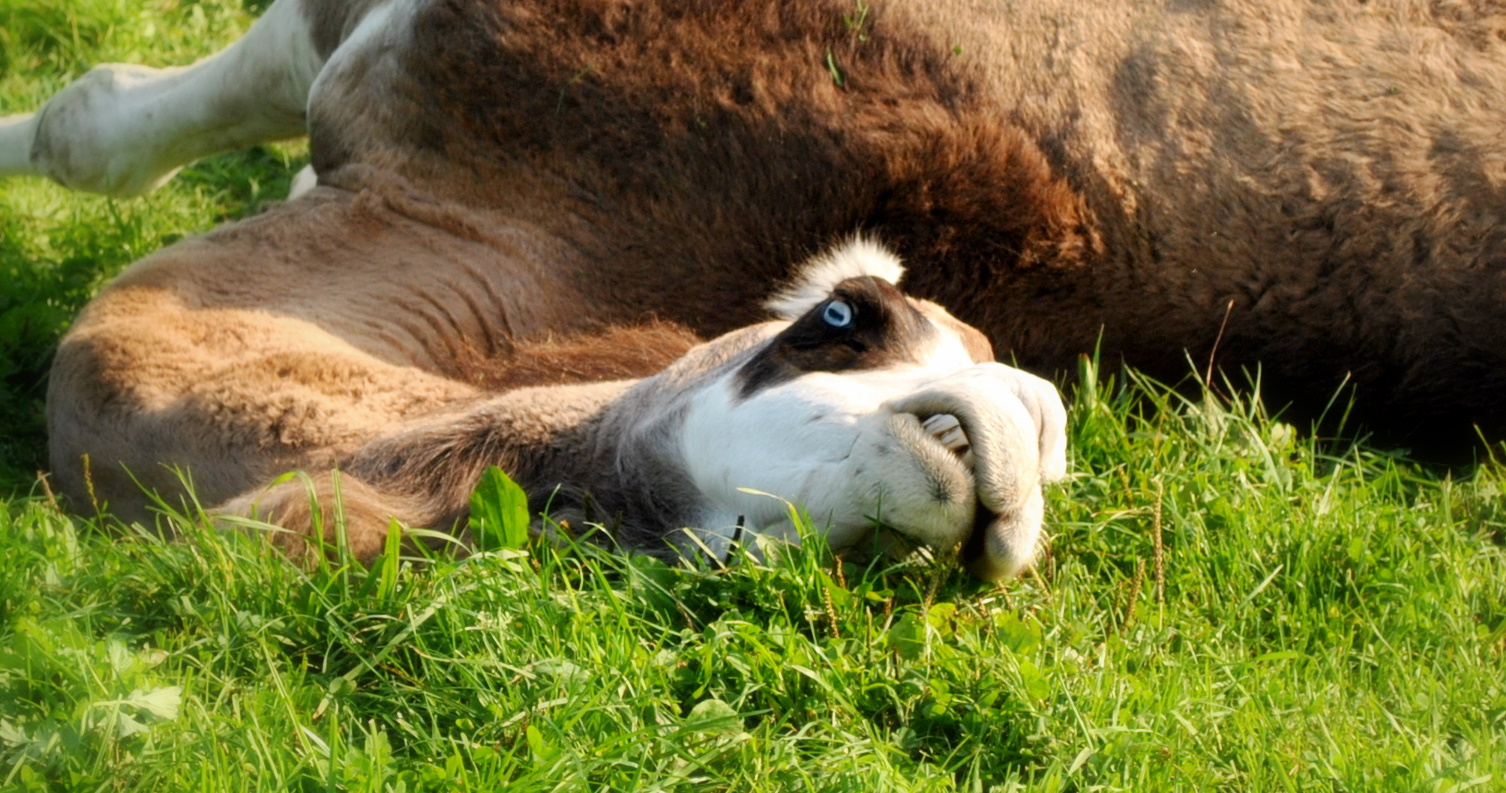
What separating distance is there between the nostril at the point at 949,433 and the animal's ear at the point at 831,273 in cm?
78

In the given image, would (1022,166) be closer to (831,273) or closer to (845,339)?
(831,273)

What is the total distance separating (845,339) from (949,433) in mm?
383

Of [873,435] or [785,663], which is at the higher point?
[873,435]

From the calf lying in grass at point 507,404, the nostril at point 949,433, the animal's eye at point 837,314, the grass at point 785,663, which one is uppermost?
the animal's eye at point 837,314

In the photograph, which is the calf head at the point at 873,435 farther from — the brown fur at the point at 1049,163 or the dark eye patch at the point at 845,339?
the brown fur at the point at 1049,163

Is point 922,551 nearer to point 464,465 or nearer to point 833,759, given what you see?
point 833,759

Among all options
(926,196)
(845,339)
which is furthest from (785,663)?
(926,196)

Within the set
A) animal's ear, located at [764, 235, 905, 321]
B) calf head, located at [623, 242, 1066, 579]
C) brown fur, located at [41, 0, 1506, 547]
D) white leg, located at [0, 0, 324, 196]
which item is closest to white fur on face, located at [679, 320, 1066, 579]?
calf head, located at [623, 242, 1066, 579]

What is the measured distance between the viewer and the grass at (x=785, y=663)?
78.4 inches

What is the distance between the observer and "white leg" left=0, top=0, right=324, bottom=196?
13.6 feet

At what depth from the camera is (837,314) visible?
255 cm

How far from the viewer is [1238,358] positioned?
130 inches

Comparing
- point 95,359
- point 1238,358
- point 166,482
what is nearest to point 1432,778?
point 1238,358

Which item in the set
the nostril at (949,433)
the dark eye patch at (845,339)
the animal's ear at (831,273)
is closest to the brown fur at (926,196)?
the animal's ear at (831,273)
